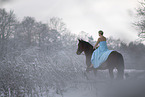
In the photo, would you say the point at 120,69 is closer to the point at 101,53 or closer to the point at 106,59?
the point at 106,59

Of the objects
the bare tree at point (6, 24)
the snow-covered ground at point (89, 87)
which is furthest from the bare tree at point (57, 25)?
the snow-covered ground at point (89, 87)

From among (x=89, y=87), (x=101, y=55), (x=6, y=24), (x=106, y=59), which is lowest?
(x=89, y=87)

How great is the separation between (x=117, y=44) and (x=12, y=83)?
133 feet

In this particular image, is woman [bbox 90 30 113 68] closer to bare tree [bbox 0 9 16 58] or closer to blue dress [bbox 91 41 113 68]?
blue dress [bbox 91 41 113 68]

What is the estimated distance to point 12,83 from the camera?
23.0 feet

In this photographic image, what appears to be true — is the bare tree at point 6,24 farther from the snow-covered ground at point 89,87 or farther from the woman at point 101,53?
the woman at point 101,53

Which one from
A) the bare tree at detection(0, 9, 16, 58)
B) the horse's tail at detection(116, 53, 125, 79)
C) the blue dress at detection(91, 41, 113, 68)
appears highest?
the bare tree at detection(0, 9, 16, 58)

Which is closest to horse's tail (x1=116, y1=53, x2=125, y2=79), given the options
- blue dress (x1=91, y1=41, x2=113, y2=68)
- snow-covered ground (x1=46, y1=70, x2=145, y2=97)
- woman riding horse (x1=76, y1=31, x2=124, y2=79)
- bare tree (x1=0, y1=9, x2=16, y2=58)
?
woman riding horse (x1=76, y1=31, x2=124, y2=79)

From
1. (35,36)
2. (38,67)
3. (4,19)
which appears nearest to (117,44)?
(35,36)

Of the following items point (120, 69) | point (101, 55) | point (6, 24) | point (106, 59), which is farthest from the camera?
point (6, 24)

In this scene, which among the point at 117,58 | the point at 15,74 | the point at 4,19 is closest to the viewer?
the point at 117,58

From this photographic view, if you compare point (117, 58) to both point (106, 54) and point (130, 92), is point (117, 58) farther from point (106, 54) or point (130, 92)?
point (130, 92)

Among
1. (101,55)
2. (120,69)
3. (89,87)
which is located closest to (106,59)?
(101,55)

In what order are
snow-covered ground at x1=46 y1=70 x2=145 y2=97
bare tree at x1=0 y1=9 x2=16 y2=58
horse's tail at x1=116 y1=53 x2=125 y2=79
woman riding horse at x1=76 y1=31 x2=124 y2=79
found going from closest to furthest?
horse's tail at x1=116 y1=53 x2=125 y2=79 → woman riding horse at x1=76 y1=31 x2=124 y2=79 → snow-covered ground at x1=46 y1=70 x2=145 y2=97 → bare tree at x1=0 y1=9 x2=16 y2=58
